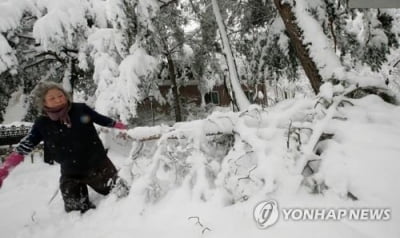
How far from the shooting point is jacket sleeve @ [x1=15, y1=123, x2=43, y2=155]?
357 cm

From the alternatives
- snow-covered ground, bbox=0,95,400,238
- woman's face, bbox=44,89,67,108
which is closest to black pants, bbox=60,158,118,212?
snow-covered ground, bbox=0,95,400,238

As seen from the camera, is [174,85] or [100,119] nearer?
→ [100,119]

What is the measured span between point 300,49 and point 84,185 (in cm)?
322

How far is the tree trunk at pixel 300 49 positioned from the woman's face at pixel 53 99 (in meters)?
3.00

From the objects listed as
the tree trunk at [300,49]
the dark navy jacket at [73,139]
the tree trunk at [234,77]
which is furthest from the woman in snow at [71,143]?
the tree trunk at [234,77]

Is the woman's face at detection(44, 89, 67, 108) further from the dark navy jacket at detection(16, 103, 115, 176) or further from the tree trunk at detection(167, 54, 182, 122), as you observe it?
the tree trunk at detection(167, 54, 182, 122)

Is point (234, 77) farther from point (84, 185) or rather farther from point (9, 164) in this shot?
point (9, 164)

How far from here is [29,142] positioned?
3650 millimetres

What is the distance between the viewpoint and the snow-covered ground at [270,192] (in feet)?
6.63

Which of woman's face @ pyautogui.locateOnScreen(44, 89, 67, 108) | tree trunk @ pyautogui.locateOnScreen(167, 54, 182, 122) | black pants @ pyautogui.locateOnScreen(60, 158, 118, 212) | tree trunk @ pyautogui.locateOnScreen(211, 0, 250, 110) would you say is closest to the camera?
woman's face @ pyautogui.locateOnScreen(44, 89, 67, 108)

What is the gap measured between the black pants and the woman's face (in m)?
0.86

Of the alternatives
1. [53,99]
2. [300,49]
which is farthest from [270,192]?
[300,49]

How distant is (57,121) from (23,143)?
16.4 inches

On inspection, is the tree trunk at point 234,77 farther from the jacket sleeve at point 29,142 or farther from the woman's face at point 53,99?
the jacket sleeve at point 29,142
